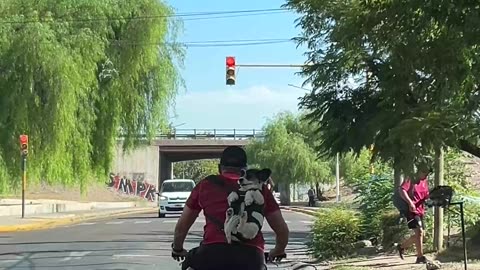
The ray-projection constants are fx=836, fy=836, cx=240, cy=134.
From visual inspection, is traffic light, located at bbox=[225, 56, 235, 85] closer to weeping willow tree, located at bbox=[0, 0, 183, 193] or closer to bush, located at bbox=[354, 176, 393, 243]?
weeping willow tree, located at bbox=[0, 0, 183, 193]

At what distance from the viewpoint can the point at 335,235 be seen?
1698 centimetres

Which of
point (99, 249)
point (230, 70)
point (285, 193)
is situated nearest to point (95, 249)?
point (99, 249)

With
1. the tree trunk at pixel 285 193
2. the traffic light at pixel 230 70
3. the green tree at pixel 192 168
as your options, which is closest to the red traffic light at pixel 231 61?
the traffic light at pixel 230 70

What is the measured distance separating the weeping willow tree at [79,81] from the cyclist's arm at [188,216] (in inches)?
909

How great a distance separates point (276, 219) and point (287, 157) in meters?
58.8

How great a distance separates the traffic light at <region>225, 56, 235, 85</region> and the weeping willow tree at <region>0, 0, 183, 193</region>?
225 inches

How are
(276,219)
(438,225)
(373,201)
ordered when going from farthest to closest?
(373,201), (438,225), (276,219)

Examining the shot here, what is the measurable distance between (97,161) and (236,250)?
88.7ft

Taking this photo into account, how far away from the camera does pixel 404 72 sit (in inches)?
370

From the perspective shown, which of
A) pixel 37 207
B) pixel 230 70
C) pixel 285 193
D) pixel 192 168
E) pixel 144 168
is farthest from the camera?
pixel 192 168

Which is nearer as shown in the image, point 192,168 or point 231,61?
point 231,61

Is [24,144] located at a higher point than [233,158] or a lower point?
higher

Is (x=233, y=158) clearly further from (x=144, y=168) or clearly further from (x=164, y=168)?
(x=164, y=168)

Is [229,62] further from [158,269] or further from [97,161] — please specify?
[158,269]
